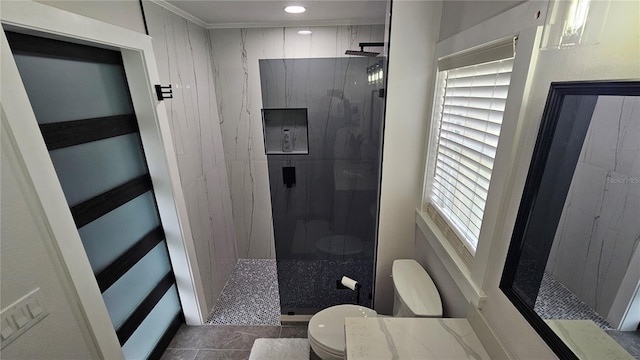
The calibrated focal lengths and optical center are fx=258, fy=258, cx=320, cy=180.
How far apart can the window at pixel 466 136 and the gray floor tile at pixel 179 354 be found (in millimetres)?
2113

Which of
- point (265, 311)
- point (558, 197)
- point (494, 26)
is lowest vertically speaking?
point (265, 311)

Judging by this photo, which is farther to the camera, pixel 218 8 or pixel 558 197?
pixel 218 8

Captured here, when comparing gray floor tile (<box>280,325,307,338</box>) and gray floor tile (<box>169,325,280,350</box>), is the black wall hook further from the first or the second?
gray floor tile (<box>280,325,307,338</box>)

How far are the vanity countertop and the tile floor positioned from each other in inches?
46.3

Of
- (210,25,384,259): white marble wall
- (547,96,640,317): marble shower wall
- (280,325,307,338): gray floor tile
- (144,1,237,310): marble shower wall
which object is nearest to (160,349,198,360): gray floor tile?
(144,1,237,310): marble shower wall

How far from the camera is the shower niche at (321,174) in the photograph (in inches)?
83.9

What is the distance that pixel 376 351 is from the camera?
3.37 feet

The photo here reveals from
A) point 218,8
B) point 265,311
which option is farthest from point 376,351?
point 218,8

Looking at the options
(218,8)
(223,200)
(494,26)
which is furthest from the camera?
(223,200)

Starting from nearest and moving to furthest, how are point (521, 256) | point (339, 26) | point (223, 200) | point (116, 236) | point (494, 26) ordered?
point (521, 256), point (494, 26), point (116, 236), point (339, 26), point (223, 200)

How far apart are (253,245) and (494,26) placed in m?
2.93

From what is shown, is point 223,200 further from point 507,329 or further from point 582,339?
point 582,339

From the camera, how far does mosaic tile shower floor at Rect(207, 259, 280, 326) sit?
239 centimetres

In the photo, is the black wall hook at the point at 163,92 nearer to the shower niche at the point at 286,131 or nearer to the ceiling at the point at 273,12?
the ceiling at the point at 273,12
